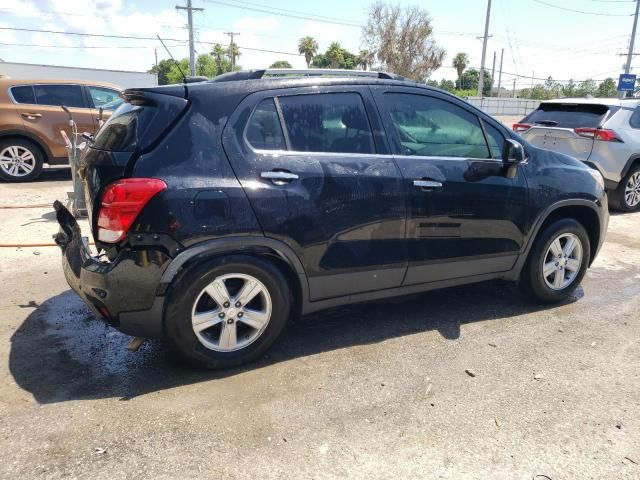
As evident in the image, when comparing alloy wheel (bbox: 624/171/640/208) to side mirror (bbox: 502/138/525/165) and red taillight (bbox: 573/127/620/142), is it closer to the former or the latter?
red taillight (bbox: 573/127/620/142)

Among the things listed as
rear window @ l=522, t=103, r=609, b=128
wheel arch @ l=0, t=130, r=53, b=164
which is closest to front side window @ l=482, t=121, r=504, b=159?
rear window @ l=522, t=103, r=609, b=128

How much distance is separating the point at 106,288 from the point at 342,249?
56.3 inches

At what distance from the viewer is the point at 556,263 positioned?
174 inches

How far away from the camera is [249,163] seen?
3084 millimetres

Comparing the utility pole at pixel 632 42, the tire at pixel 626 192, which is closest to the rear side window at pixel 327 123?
the tire at pixel 626 192

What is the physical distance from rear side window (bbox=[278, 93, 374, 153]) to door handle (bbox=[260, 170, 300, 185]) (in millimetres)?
195

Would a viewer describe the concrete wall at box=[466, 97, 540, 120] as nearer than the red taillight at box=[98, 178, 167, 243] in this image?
A: No

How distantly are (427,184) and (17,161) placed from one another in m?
8.40

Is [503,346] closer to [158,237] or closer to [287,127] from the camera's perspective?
[287,127]

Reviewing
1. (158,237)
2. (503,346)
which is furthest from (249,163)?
(503,346)

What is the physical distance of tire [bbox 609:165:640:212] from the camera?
26.4 feet

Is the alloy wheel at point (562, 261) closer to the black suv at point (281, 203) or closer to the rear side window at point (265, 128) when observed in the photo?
the black suv at point (281, 203)

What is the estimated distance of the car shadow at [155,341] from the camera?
10.3 ft

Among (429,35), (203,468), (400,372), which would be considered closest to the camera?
(203,468)
